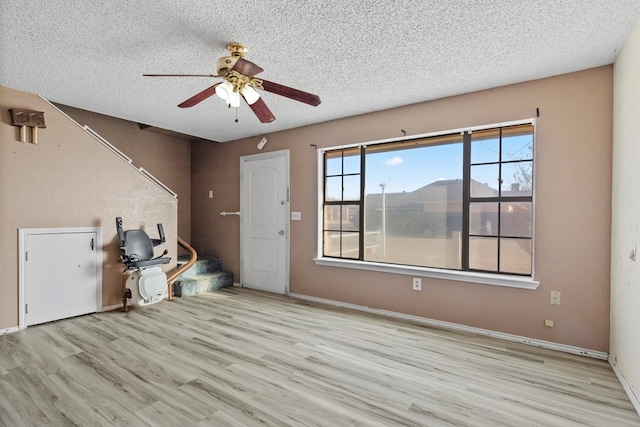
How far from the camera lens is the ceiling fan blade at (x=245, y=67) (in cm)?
207

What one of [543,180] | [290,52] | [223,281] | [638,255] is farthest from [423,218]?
[223,281]

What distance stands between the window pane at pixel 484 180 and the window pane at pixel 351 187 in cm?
140

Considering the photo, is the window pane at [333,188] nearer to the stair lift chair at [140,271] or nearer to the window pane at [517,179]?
the window pane at [517,179]

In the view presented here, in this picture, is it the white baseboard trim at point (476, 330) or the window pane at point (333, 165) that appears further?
the window pane at point (333, 165)

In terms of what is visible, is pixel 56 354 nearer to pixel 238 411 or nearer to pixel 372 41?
pixel 238 411

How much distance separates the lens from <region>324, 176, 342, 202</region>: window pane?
4.38m

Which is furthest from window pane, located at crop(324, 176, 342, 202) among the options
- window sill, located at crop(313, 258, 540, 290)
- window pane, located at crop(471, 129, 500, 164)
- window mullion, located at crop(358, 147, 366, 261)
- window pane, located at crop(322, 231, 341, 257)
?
window pane, located at crop(471, 129, 500, 164)

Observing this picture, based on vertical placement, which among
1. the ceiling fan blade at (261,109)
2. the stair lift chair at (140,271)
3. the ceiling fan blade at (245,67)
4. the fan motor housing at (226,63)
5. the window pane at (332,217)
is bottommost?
the stair lift chair at (140,271)

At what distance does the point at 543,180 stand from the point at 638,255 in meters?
1.04

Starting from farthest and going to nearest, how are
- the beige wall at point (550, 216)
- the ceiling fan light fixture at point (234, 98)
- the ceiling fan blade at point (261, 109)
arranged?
the beige wall at point (550, 216)
the ceiling fan blade at point (261, 109)
the ceiling fan light fixture at point (234, 98)

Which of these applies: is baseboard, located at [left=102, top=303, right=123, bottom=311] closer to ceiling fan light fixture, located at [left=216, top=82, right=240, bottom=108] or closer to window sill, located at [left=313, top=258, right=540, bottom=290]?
window sill, located at [left=313, top=258, right=540, bottom=290]

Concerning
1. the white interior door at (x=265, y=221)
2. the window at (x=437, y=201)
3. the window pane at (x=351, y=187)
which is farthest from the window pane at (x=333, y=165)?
the white interior door at (x=265, y=221)

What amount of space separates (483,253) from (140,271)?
391 cm

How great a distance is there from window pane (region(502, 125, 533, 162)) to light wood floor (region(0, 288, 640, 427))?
5.87 ft
